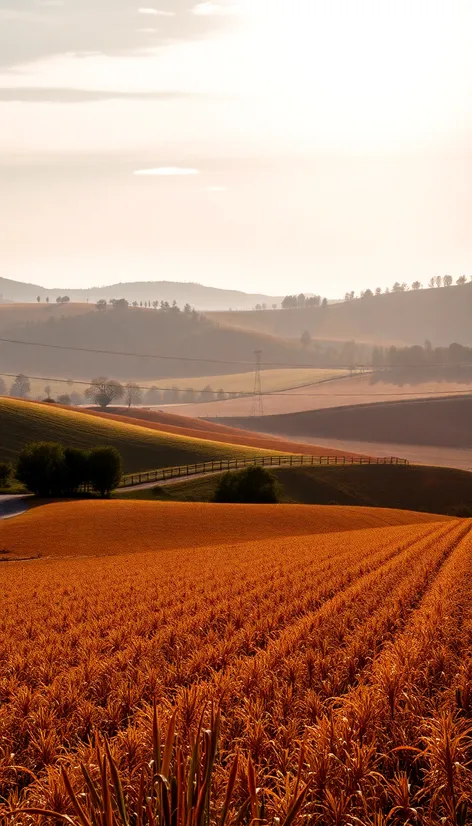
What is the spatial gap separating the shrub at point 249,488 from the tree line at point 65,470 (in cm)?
1305

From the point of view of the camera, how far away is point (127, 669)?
13367mm

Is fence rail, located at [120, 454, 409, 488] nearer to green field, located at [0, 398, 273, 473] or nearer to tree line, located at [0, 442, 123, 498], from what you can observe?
green field, located at [0, 398, 273, 473]

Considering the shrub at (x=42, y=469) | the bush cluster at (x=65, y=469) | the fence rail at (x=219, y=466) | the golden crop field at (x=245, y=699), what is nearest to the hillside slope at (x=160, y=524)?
the shrub at (x=42, y=469)

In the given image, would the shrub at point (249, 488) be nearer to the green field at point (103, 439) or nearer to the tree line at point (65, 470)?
the tree line at point (65, 470)

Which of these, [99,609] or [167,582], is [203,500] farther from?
[99,609]

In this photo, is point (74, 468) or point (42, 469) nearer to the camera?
point (42, 469)

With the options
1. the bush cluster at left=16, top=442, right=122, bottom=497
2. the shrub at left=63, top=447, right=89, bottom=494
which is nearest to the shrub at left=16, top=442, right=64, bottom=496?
the bush cluster at left=16, top=442, right=122, bottom=497

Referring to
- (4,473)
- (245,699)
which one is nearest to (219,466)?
(4,473)

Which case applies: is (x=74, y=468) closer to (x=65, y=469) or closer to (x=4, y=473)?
(x=65, y=469)

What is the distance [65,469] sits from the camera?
9044cm

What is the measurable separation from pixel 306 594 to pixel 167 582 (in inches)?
300

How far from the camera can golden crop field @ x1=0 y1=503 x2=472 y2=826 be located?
23.3ft

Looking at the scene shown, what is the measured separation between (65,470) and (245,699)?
272 feet

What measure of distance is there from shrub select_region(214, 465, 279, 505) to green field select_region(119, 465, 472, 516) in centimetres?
208
